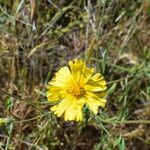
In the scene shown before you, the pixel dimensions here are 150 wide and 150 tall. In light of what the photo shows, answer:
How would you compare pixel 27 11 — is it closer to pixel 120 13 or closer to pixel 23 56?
pixel 23 56

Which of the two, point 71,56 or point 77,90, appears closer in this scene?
point 77,90

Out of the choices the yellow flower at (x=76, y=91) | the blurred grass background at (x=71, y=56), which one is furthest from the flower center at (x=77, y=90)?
the blurred grass background at (x=71, y=56)

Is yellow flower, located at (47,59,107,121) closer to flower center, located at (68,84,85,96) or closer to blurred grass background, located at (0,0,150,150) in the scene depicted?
flower center, located at (68,84,85,96)

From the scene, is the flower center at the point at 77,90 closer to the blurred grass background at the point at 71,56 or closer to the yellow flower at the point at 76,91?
the yellow flower at the point at 76,91

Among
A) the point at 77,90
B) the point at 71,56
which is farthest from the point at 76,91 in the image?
the point at 71,56

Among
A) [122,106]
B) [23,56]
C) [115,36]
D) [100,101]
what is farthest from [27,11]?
[100,101]

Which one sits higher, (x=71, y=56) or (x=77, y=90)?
(x=71, y=56)

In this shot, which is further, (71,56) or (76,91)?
(71,56)

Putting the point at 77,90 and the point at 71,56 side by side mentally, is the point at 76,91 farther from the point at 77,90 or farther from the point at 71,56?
the point at 71,56
